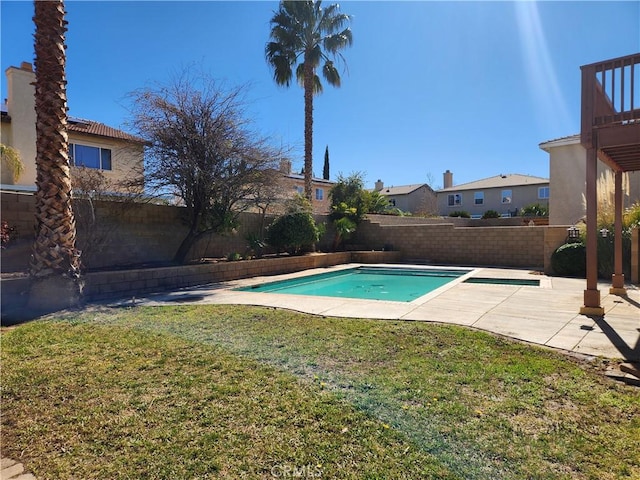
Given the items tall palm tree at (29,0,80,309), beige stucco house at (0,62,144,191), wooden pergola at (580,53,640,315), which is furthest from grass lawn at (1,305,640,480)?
beige stucco house at (0,62,144,191)

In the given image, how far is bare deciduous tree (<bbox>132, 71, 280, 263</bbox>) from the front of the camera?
33.8 feet

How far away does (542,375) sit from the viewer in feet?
12.1

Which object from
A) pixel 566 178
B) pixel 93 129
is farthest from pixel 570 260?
pixel 93 129

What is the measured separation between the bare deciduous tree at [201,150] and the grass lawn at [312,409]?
6480mm

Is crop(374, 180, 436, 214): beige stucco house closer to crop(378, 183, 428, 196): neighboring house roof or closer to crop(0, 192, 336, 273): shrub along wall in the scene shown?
crop(378, 183, 428, 196): neighboring house roof

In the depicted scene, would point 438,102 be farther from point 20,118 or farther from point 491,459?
point 20,118

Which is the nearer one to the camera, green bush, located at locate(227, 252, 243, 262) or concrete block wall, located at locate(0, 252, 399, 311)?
concrete block wall, located at locate(0, 252, 399, 311)

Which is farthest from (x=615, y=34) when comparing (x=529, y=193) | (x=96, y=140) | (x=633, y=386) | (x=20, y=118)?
(x=529, y=193)

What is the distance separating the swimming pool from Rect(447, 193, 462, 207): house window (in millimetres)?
27630

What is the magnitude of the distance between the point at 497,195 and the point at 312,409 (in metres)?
38.6

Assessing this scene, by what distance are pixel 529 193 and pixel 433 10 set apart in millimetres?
29719

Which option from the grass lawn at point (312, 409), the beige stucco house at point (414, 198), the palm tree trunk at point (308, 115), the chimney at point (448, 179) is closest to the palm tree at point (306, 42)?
the palm tree trunk at point (308, 115)

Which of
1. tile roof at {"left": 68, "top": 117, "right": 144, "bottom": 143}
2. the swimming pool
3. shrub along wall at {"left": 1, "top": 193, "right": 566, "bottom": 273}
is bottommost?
the swimming pool

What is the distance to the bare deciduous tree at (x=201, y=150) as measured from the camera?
10297 mm
